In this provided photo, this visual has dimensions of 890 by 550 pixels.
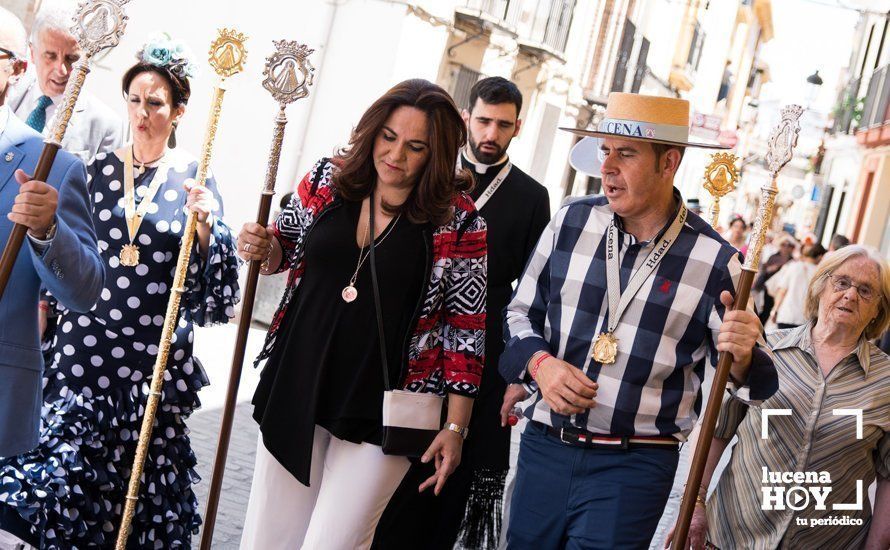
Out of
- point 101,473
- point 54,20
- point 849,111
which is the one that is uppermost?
point 849,111

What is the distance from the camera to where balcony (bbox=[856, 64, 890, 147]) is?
26.4m

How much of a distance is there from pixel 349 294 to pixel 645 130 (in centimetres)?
119

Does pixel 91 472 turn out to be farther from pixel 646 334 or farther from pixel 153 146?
pixel 646 334

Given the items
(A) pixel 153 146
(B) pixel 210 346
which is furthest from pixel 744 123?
(A) pixel 153 146

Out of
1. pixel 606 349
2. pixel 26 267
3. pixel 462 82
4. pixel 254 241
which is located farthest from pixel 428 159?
pixel 462 82

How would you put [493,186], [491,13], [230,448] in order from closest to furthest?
[493,186] < [230,448] < [491,13]

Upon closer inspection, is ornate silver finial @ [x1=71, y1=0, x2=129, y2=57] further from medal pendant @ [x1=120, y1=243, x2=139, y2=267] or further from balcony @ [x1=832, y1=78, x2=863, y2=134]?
balcony @ [x1=832, y1=78, x2=863, y2=134]

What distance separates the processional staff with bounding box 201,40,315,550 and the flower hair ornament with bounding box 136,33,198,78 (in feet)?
2.81

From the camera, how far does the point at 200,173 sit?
487 centimetres

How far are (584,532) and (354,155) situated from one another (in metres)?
1.47

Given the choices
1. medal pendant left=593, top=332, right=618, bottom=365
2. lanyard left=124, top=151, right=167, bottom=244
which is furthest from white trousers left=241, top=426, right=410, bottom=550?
lanyard left=124, top=151, right=167, bottom=244

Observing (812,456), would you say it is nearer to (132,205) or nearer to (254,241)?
(254,241)

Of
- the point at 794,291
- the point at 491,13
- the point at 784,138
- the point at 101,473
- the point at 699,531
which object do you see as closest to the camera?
the point at 784,138

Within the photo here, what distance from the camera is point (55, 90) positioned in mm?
6062
